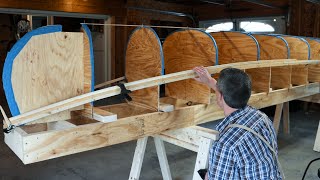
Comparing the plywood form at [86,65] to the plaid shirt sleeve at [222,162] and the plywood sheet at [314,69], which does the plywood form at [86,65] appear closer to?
the plaid shirt sleeve at [222,162]

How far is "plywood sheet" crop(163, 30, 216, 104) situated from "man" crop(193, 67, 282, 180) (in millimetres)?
708

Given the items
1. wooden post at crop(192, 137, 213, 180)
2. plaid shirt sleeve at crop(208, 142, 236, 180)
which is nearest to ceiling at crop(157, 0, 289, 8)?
wooden post at crop(192, 137, 213, 180)

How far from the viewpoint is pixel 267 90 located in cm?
290

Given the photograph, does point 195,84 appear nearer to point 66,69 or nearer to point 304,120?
point 66,69

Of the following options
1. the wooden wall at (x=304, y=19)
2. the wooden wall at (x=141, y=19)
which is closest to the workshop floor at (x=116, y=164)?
the wooden wall at (x=304, y=19)

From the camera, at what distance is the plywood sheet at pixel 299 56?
3611 mm

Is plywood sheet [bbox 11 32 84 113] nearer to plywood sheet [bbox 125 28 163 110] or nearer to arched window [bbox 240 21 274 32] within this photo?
plywood sheet [bbox 125 28 163 110]

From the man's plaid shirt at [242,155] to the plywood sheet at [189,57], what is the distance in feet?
2.54

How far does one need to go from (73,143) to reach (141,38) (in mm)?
904

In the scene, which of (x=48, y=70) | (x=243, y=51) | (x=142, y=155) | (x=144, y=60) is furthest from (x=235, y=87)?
(x=243, y=51)

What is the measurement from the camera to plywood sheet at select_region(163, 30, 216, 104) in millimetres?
2311

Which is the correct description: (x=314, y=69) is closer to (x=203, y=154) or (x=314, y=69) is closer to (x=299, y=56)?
(x=299, y=56)

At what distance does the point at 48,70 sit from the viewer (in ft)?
5.41

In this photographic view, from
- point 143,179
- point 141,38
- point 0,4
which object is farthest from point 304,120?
point 0,4
